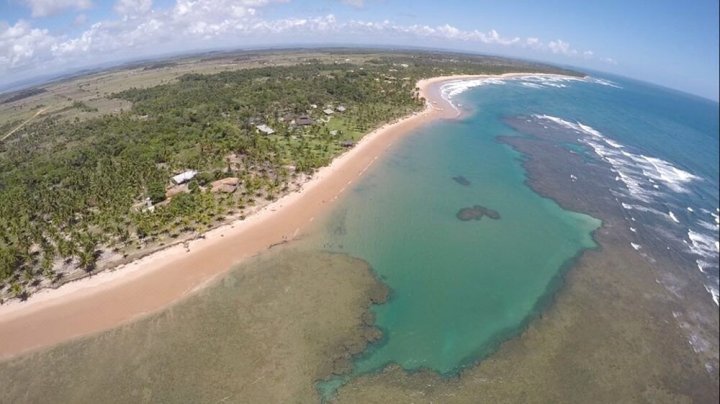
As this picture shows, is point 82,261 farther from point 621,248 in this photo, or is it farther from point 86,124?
point 86,124

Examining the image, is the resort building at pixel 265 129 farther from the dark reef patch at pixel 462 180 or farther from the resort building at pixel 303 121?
the dark reef patch at pixel 462 180

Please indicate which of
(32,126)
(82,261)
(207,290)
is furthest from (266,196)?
(32,126)

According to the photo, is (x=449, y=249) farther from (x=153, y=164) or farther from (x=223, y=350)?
(x=153, y=164)

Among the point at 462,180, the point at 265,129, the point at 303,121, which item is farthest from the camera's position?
the point at 303,121

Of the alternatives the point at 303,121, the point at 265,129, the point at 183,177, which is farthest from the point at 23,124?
the point at 183,177

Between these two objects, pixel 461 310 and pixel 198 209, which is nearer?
pixel 461 310
